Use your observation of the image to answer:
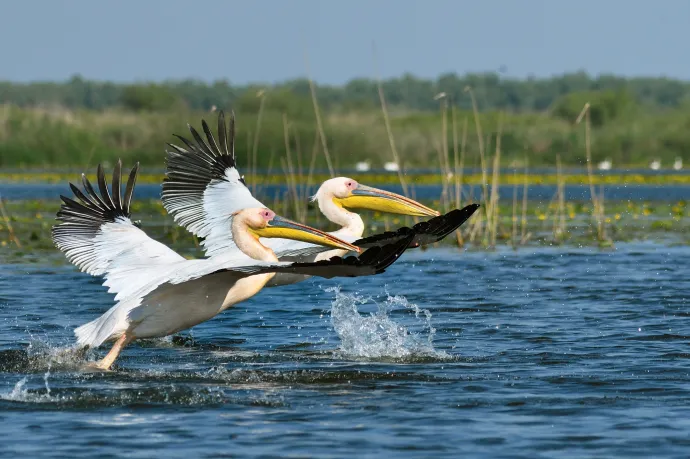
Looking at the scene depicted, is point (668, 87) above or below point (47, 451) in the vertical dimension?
above

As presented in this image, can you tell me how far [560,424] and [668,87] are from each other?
9208 cm

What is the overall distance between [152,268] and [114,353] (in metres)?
0.61

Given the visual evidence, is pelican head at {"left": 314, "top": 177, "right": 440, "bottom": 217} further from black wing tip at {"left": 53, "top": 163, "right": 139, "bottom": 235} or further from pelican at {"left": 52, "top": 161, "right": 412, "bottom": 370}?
black wing tip at {"left": 53, "top": 163, "right": 139, "bottom": 235}

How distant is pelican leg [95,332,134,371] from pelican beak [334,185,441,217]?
2.39 m

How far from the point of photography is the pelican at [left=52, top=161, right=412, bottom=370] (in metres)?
8.41

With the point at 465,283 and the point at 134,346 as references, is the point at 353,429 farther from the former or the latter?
the point at 465,283

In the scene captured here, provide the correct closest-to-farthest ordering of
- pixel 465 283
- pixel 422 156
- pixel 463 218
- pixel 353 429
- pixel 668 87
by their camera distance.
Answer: pixel 353 429 → pixel 463 218 → pixel 465 283 → pixel 422 156 → pixel 668 87

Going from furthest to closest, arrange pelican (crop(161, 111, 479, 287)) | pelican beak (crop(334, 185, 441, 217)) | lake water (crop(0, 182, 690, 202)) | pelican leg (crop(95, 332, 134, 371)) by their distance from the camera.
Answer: lake water (crop(0, 182, 690, 202))
pelican beak (crop(334, 185, 441, 217))
pelican (crop(161, 111, 479, 287))
pelican leg (crop(95, 332, 134, 371))

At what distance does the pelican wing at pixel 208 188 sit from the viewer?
9.80 metres

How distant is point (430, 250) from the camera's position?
17.4 metres

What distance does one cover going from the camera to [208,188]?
391 inches

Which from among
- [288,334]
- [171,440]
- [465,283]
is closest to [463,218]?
[288,334]

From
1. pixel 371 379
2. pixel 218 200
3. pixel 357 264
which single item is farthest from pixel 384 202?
pixel 357 264

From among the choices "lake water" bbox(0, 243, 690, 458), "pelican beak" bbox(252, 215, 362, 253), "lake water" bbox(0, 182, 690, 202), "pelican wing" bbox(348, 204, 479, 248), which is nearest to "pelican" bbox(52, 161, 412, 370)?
"pelican beak" bbox(252, 215, 362, 253)
